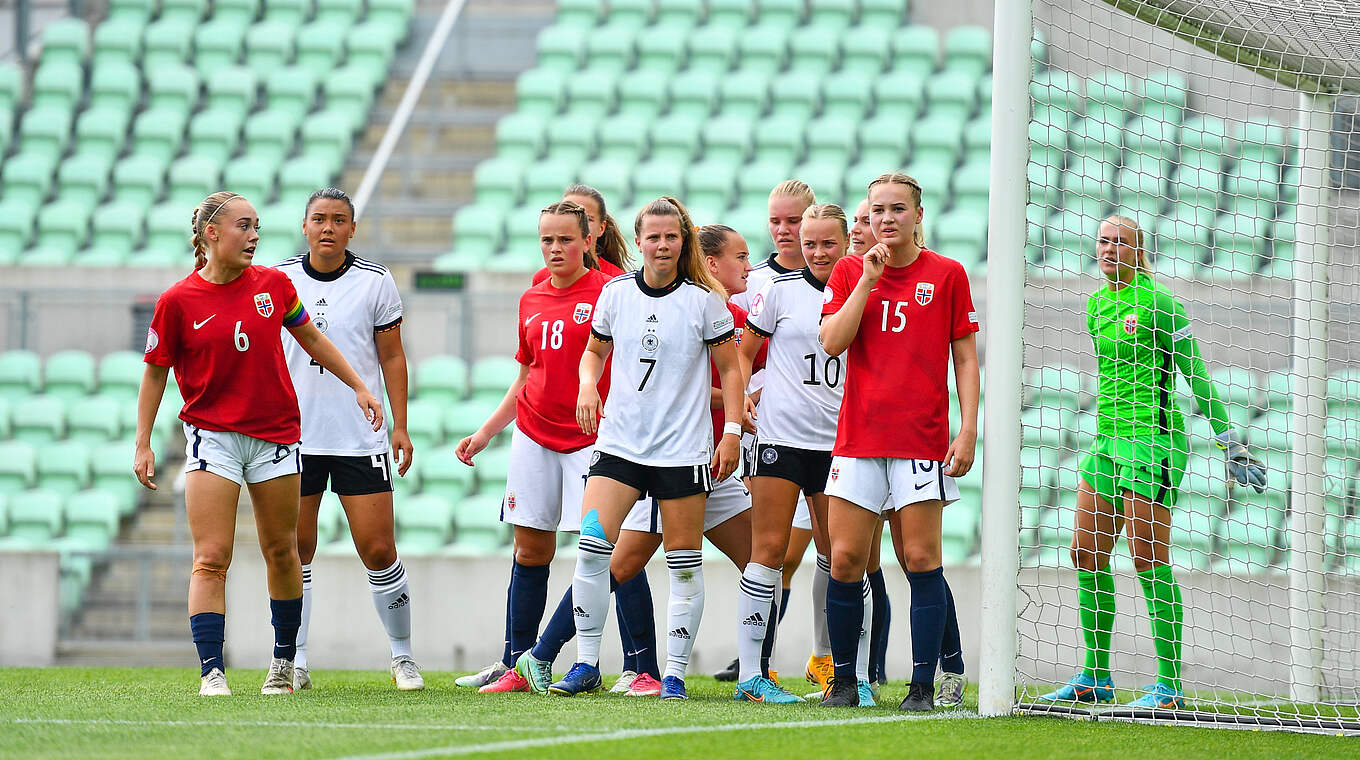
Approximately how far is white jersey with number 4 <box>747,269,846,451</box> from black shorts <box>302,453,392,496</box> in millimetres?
1652

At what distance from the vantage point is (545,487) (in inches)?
241

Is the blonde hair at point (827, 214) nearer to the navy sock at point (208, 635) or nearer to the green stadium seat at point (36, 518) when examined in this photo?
the navy sock at point (208, 635)

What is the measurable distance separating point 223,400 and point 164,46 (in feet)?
36.7

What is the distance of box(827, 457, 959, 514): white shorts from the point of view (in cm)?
510

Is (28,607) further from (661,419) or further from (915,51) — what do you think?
(915,51)

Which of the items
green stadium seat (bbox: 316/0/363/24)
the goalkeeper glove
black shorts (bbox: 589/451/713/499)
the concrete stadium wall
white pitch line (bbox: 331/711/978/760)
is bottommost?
the concrete stadium wall

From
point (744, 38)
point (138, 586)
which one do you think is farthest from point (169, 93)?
point (138, 586)

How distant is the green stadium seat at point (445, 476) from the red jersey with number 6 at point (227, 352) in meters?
4.80

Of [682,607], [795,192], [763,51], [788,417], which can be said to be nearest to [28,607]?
[682,607]

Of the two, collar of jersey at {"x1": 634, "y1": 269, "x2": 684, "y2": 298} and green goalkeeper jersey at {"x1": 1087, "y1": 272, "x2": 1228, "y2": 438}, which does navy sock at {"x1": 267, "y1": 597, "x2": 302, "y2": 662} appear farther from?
green goalkeeper jersey at {"x1": 1087, "y1": 272, "x2": 1228, "y2": 438}

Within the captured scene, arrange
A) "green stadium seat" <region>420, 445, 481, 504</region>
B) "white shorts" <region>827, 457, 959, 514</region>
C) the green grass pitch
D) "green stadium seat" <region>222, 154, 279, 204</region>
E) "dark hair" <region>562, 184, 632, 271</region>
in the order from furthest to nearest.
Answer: "green stadium seat" <region>222, 154, 279, 204</region> < "green stadium seat" <region>420, 445, 481, 504</region> < "dark hair" <region>562, 184, 632, 271</region> < "white shorts" <region>827, 457, 959, 514</region> < the green grass pitch

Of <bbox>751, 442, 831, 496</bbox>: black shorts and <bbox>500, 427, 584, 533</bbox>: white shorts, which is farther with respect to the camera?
<bbox>500, 427, 584, 533</bbox>: white shorts

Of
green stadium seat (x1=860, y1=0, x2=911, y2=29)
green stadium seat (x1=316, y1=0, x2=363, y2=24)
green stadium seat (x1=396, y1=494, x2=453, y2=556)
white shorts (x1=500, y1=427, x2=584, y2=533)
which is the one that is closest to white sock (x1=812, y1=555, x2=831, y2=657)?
white shorts (x1=500, y1=427, x2=584, y2=533)

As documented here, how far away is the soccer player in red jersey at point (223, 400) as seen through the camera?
Answer: 210 inches
